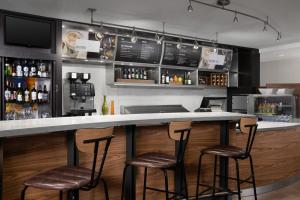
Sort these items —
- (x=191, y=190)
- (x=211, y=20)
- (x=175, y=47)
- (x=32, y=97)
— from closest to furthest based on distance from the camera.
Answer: (x=191, y=190) → (x=32, y=97) → (x=211, y=20) → (x=175, y=47)

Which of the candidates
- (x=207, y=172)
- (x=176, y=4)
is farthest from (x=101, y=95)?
(x=207, y=172)

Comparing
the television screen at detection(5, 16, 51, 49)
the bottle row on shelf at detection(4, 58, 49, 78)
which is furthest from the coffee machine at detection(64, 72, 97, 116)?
the television screen at detection(5, 16, 51, 49)

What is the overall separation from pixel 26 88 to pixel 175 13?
92.6 inches

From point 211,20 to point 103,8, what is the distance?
165cm

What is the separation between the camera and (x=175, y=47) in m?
5.33

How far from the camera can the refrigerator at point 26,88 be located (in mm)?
3719

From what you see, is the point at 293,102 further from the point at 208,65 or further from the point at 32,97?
the point at 32,97

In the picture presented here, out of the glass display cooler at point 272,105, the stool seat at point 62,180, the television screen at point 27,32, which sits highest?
the television screen at point 27,32

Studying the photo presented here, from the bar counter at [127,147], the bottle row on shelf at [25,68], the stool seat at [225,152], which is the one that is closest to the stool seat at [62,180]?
the bar counter at [127,147]

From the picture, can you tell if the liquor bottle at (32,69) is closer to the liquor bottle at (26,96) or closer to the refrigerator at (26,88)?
the refrigerator at (26,88)

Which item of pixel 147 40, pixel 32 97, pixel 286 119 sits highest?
pixel 147 40

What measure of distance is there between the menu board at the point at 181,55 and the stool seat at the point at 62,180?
3746 millimetres

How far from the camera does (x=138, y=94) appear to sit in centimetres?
543

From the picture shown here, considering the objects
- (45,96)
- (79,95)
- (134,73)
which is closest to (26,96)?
(45,96)
